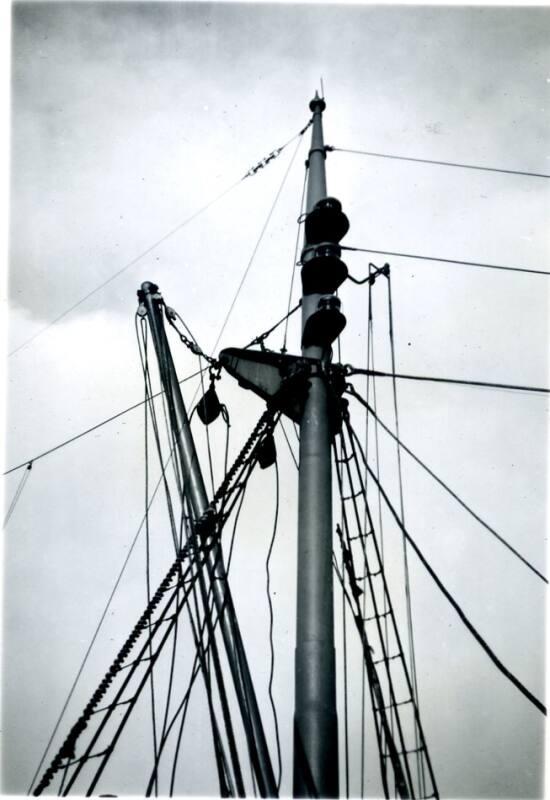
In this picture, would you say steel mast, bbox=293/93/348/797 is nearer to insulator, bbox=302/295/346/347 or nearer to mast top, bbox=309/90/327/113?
insulator, bbox=302/295/346/347

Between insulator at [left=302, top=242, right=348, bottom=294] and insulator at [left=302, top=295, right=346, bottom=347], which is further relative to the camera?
insulator at [left=302, top=242, right=348, bottom=294]

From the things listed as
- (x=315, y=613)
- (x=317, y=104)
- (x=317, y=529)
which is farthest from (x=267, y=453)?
(x=317, y=104)

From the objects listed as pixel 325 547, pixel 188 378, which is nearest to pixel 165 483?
pixel 188 378

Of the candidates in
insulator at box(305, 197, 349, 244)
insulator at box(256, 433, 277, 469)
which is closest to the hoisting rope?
insulator at box(256, 433, 277, 469)

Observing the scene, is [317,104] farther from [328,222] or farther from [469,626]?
[469,626]

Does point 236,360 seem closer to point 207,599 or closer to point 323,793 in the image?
point 207,599

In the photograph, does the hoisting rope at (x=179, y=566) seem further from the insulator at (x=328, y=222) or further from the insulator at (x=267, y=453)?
the insulator at (x=328, y=222)

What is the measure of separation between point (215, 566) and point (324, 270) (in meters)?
3.99

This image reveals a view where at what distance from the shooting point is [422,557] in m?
7.14

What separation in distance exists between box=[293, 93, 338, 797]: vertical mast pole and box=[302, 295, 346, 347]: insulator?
9cm

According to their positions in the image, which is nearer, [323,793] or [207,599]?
[323,793]

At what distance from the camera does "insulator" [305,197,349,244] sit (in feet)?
28.0

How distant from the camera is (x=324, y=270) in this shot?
838cm

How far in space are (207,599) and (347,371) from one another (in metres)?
3.39
